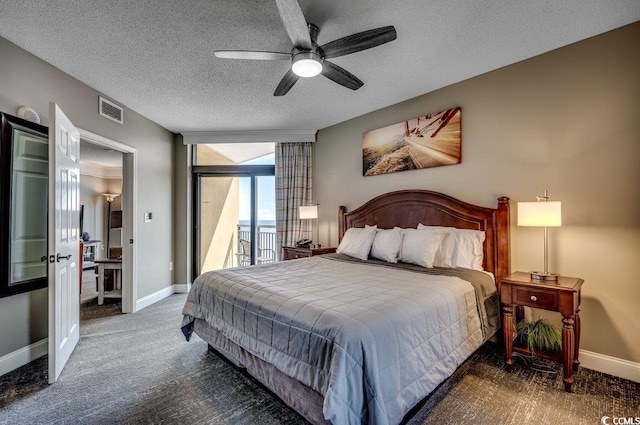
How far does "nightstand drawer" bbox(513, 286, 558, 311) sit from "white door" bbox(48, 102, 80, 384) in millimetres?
3582

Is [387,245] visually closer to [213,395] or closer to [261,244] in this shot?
[213,395]

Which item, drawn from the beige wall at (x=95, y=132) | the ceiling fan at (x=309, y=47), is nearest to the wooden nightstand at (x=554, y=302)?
the ceiling fan at (x=309, y=47)

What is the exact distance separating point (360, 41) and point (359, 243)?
2.15 meters

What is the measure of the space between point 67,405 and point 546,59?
15.2ft

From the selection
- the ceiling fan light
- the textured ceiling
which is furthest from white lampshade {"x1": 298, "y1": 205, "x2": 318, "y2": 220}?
the ceiling fan light

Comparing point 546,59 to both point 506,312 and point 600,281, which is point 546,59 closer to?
point 600,281

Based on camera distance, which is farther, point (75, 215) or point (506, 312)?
point (75, 215)

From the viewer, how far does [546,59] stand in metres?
2.71

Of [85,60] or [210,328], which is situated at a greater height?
[85,60]

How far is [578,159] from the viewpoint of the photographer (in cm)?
254

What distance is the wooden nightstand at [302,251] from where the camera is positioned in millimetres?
4285

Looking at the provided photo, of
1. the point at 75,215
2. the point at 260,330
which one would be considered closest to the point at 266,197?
the point at 75,215

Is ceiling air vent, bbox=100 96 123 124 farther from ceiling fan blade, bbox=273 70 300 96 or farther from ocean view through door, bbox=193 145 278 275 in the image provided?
ceiling fan blade, bbox=273 70 300 96

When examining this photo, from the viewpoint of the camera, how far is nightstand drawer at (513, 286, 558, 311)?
2.21 meters
